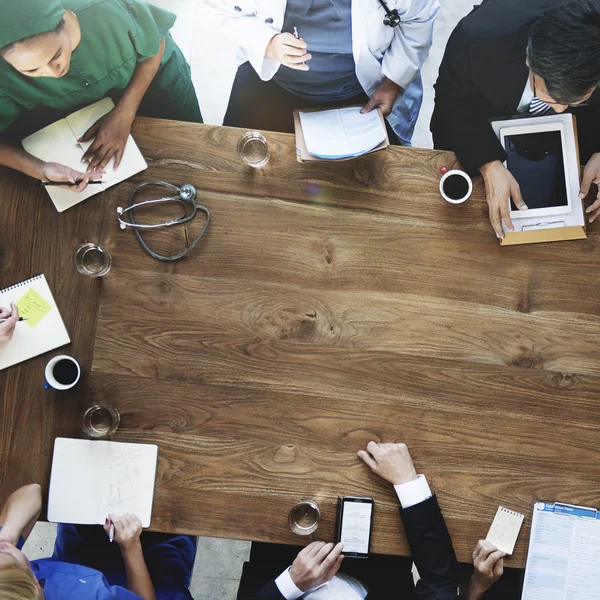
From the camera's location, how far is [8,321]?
58.2 inches

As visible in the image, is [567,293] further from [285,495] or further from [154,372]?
[154,372]

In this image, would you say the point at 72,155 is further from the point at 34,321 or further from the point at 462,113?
the point at 462,113

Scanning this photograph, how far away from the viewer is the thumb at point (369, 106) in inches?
66.3

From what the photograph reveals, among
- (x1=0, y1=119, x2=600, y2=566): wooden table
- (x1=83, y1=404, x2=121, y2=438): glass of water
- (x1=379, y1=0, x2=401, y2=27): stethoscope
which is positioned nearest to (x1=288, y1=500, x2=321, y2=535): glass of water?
(x1=0, y1=119, x2=600, y2=566): wooden table

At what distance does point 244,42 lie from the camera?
1729 mm

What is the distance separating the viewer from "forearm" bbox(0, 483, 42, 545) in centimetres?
143

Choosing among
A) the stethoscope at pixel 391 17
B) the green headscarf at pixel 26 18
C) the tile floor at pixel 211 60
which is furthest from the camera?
the tile floor at pixel 211 60

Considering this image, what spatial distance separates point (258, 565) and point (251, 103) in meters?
1.48

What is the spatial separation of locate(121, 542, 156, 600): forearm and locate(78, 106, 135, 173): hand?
3.34 feet

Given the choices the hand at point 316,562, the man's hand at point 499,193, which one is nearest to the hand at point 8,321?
the hand at point 316,562

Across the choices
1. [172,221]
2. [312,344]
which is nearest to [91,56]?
[172,221]

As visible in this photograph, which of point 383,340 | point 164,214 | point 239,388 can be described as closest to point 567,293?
point 383,340

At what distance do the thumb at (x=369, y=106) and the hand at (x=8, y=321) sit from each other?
108 cm

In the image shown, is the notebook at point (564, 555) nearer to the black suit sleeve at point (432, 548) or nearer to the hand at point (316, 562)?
the black suit sleeve at point (432, 548)
